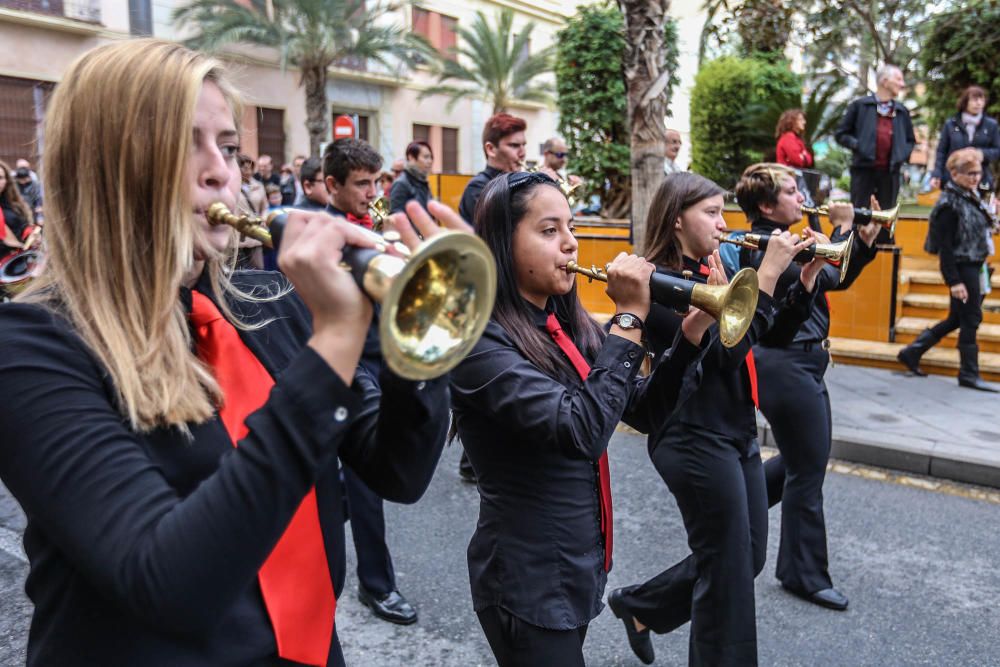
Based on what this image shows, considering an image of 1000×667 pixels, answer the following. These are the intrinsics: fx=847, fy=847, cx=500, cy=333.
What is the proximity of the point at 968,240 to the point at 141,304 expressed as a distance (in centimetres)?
764

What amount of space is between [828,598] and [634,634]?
103 cm

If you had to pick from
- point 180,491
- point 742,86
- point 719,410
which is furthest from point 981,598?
point 742,86

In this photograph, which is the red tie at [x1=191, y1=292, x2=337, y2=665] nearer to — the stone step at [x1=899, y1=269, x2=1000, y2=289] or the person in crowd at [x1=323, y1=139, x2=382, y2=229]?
the person in crowd at [x1=323, y1=139, x2=382, y2=229]

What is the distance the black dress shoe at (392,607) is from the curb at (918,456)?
3.51 metres

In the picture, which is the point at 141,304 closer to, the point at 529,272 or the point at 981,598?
the point at 529,272

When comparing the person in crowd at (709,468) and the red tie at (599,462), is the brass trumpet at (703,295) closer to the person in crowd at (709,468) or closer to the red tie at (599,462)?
the person in crowd at (709,468)

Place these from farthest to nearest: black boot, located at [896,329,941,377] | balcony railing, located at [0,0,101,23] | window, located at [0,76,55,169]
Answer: window, located at [0,76,55,169], balcony railing, located at [0,0,101,23], black boot, located at [896,329,941,377]

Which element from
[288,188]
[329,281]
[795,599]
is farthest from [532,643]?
[288,188]

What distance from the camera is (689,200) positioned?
3332 mm

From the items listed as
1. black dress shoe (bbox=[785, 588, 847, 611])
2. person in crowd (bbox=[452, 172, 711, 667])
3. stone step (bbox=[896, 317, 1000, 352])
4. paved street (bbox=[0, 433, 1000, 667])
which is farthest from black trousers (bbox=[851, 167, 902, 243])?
person in crowd (bbox=[452, 172, 711, 667])

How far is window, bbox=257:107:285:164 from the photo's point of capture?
26.4 metres

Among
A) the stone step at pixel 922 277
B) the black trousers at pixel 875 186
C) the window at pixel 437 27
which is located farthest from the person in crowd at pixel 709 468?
the window at pixel 437 27

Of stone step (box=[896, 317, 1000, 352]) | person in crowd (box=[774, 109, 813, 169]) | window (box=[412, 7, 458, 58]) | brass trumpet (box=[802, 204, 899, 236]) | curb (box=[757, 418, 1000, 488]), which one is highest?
window (box=[412, 7, 458, 58])

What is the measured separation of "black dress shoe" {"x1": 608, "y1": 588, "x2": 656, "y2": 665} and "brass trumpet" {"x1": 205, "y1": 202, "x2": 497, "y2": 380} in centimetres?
236
